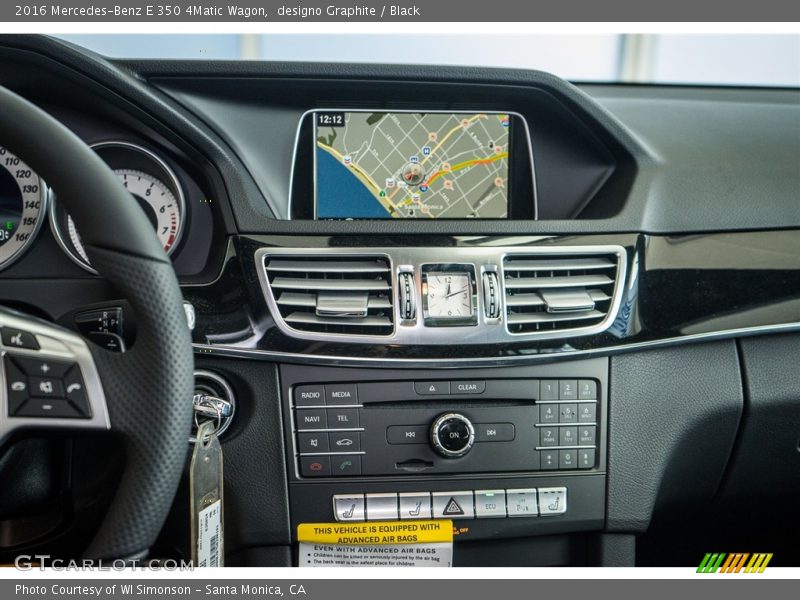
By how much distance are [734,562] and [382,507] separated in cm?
84

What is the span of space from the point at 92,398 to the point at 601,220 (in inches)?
34.8

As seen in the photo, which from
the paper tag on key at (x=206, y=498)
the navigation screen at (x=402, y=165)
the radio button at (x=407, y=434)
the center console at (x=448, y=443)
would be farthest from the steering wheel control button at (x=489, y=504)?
the navigation screen at (x=402, y=165)

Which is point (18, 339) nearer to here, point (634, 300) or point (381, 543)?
point (381, 543)

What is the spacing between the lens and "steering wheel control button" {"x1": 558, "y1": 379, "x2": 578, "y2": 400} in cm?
126

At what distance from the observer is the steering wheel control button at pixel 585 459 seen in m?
1.26

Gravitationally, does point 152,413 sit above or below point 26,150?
below

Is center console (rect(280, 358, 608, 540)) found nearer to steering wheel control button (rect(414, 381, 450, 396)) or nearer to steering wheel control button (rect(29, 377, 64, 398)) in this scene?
steering wheel control button (rect(414, 381, 450, 396))

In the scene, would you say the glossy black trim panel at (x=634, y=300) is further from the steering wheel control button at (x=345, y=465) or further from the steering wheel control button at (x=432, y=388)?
the steering wheel control button at (x=345, y=465)

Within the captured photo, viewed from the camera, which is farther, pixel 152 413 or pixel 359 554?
pixel 359 554

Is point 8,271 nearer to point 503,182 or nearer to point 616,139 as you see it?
point 503,182

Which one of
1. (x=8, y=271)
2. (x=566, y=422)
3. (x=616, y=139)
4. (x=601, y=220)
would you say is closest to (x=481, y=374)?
(x=566, y=422)

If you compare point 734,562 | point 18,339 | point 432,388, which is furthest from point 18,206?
point 734,562

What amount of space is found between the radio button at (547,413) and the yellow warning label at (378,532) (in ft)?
0.79

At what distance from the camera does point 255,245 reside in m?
1.21
